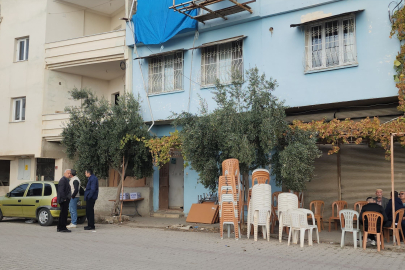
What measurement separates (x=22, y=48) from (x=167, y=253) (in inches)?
662

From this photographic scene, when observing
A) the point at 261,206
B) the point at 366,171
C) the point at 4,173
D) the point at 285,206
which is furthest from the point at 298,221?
the point at 4,173

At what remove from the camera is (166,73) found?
15992 mm

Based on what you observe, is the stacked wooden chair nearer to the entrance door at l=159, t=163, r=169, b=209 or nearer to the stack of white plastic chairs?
the stack of white plastic chairs

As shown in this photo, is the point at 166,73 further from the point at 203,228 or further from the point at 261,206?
the point at 261,206

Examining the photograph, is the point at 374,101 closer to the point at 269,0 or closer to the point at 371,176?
the point at 371,176

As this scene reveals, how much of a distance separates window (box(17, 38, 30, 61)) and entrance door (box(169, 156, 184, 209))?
1019 centimetres

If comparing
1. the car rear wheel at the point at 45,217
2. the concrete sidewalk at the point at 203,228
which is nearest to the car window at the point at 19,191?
the car rear wheel at the point at 45,217

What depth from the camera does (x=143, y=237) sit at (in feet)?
35.8

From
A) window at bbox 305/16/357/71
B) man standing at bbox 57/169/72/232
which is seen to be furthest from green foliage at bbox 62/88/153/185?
window at bbox 305/16/357/71

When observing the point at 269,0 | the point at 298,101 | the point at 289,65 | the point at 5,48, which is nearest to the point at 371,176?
the point at 298,101

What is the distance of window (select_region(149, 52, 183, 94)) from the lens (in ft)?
51.4

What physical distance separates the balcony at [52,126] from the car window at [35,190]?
5.08 metres

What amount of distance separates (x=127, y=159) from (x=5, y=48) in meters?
11.4

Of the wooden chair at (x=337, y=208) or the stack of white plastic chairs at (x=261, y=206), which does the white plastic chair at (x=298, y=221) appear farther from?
the wooden chair at (x=337, y=208)
